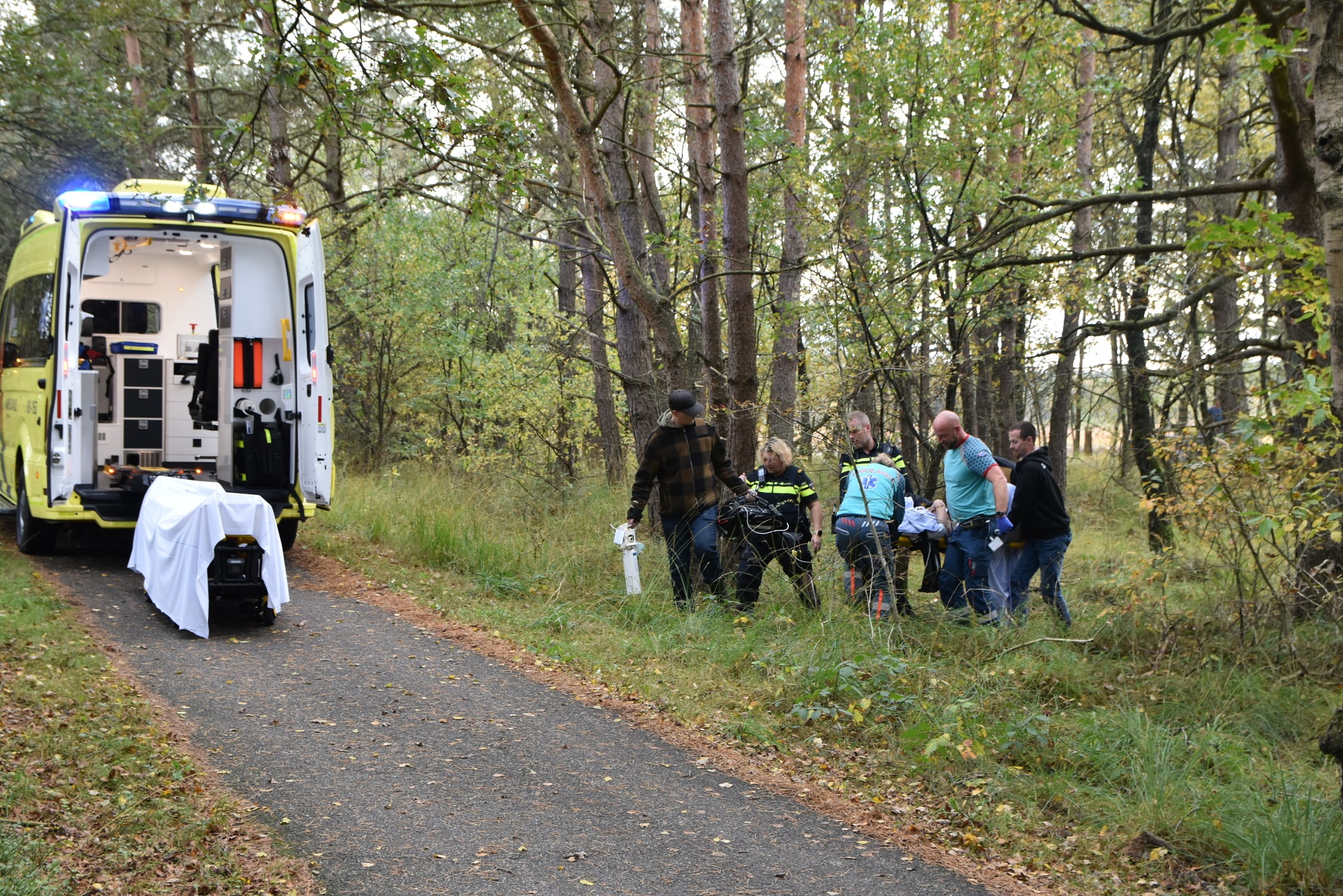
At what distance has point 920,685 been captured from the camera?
232 inches

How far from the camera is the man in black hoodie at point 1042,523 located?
7.50m

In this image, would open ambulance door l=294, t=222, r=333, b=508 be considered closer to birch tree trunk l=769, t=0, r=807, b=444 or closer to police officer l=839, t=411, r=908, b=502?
police officer l=839, t=411, r=908, b=502

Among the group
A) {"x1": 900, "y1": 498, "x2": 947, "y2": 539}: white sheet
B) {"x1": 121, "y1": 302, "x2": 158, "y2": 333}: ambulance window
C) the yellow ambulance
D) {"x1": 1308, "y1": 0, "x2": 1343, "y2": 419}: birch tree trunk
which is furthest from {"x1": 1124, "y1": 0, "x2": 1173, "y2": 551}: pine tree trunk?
{"x1": 121, "y1": 302, "x2": 158, "y2": 333}: ambulance window

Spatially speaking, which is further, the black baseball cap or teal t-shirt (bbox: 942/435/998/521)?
the black baseball cap

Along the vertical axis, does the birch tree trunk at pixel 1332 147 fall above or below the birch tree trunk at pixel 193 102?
below

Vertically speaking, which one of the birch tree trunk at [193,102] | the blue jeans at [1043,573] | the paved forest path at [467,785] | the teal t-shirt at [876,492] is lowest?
the paved forest path at [467,785]

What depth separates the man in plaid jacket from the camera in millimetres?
7980

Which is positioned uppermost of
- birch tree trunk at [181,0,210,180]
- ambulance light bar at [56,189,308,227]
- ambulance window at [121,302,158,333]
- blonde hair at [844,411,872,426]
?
birch tree trunk at [181,0,210,180]

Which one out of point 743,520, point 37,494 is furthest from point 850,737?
point 37,494

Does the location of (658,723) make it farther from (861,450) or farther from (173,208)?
(173,208)

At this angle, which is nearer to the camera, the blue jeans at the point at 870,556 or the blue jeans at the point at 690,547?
the blue jeans at the point at 870,556

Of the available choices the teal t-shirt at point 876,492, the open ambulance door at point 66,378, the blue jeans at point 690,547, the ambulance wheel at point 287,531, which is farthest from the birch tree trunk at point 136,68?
the teal t-shirt at point 876,492

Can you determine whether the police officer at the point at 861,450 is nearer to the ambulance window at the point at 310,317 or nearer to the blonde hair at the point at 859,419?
the blonde hair at the point at 859,419

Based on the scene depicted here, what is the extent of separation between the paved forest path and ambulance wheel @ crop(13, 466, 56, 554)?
9.29 ft
